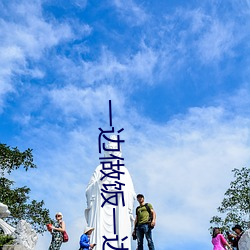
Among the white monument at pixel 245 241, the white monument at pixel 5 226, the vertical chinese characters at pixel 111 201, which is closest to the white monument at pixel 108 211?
the vertical chinese characters at pixel 111 201

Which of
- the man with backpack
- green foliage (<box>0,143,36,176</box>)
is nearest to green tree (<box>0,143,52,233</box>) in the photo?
green foliage (<box>0,143,36,176</box>)

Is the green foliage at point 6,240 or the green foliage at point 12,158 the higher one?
the green foliage at point 12,158

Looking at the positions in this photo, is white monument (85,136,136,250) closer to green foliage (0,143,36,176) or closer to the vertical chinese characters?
the vertical chinese characters

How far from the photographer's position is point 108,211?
13.7 metres

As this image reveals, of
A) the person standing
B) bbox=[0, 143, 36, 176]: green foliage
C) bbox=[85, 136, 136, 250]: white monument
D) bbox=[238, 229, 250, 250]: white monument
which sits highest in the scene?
bbox=[0, 143, 36, 176]: green foliage

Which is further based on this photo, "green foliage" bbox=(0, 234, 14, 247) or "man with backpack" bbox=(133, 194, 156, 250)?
"green foliage" bbox=(0, 234, 14, 247)

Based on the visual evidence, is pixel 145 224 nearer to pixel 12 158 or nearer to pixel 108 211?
pixel 108 211

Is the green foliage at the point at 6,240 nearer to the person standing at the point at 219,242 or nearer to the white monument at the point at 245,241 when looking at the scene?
the person standing at the point at 219,242

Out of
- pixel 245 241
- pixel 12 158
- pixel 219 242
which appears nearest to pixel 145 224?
pixel 219 242

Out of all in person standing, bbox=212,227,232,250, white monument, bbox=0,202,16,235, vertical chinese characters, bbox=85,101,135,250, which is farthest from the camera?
vertical chinese characters, bbox=85,101,135,250

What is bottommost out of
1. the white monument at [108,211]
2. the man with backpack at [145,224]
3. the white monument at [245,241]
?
the white monument at [245,241]

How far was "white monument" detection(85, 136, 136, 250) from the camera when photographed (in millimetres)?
13312

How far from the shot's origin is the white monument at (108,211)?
13312 mm

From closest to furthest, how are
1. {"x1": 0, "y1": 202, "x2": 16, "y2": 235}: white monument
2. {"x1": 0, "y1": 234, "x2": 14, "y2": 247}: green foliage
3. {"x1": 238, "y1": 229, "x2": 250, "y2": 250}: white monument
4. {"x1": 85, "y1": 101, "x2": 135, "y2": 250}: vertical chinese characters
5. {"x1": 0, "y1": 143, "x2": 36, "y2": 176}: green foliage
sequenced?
{"x1": 238, "y1": 229, "x2": 250, "y2": 250}: white monument → {"x1": 0, "y1": 234, "x2": 14, "y2": 247}: green foliage → {"x1": 0, "y1": 202, "x2": 16, "y2": 235}: white monument → {"x1": 85, "y1": 101, "x2": 135, "y2": 250}: vertical chinese characters → {"x1": 0, "y1": 143, "x2": 36, "y2": 176}: green foliage
